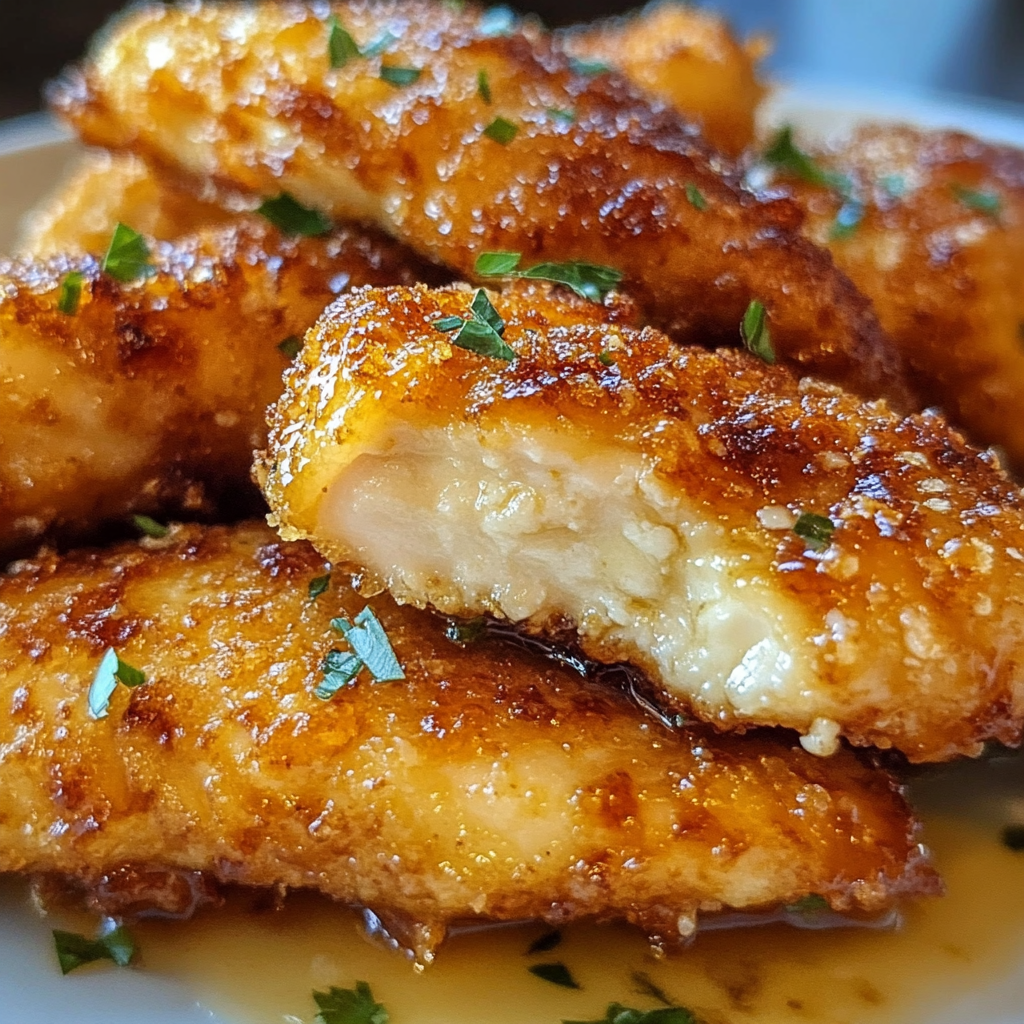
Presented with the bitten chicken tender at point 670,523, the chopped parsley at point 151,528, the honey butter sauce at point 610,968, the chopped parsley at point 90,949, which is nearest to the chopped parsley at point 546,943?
A: the honey butter sauce at point 610,968

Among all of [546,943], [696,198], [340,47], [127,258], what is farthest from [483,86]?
[546,943]

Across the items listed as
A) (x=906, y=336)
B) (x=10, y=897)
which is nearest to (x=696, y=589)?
(x=10, y=897)

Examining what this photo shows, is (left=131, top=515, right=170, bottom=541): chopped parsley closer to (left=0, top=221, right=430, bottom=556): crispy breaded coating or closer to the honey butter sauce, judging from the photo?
(left=0, top=221, right=430, bottom=556): crispy breaded coating

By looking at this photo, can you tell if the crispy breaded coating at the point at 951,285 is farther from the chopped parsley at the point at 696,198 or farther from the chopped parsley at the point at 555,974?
the chopped parsley at the point at 555,974

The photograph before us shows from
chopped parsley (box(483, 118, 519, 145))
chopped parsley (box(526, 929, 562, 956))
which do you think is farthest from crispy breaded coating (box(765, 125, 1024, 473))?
chopped parsley (box(526, 929, 562, 956))

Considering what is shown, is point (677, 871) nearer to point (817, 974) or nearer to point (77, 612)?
point (817, 974)
